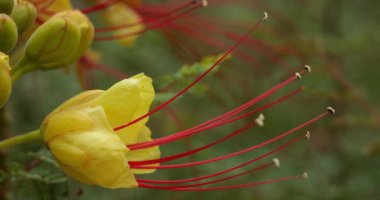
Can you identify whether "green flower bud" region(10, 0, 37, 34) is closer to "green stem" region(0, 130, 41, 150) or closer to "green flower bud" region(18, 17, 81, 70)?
"green flower bud" region(18, 17, 81, 70)

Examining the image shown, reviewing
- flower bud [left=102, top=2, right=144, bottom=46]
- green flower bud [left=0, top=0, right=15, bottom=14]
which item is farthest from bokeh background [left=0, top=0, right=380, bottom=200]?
green flower bud [left=0, top=0, right=15, bottom=14]

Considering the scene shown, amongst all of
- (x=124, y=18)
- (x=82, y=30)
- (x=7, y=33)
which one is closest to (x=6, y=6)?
(x=7, y=33)

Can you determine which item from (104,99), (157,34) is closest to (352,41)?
(157,34)

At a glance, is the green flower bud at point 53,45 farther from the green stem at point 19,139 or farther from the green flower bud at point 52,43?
the green stem at point 19,139

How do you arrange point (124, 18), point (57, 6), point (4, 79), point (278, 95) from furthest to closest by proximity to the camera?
1. point (278, 95)
2. point (124, 18)
3. point (57, 6)
4. point (4, 79)

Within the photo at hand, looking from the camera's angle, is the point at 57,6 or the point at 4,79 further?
the point at 57,6

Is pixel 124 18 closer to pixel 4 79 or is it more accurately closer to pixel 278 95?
pixel 278 95
